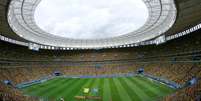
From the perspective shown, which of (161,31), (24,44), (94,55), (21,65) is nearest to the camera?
(161,31)

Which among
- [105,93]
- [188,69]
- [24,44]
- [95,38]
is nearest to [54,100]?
[105,93]

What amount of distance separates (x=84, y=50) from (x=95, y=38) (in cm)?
978

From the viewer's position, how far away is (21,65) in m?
58.1

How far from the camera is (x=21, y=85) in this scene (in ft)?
154

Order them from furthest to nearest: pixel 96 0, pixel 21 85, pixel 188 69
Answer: pixel 96 0, pixel 21 85, pixel 188 69

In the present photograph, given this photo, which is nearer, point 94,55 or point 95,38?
point 95,38

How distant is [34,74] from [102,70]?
20121 mm

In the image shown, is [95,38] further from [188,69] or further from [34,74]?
[188,69]

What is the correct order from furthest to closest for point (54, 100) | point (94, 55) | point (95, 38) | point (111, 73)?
point (94, 55) < point (95, 38) < point (111, 73) < point (54, 100)

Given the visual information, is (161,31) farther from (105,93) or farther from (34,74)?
(34,74)

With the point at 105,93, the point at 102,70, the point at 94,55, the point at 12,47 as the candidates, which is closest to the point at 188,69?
the point at 105,93

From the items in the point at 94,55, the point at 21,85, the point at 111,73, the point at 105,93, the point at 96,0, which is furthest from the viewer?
the point at 94,55

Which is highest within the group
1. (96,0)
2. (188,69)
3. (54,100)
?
(96,0)

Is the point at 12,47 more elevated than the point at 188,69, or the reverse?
the point at 12,47
